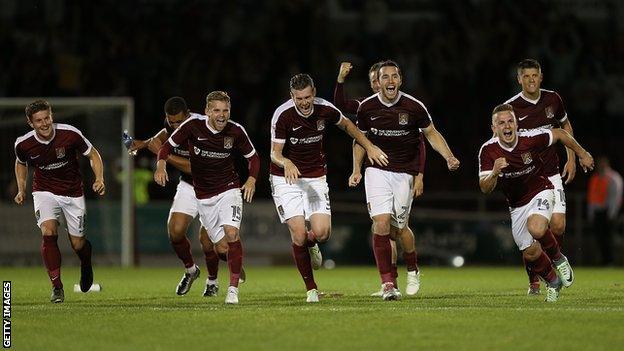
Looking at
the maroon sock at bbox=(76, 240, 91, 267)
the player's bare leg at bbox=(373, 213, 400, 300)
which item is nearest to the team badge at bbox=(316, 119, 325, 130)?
the player's bare leg at bbox=(373, 213, 400, 300)

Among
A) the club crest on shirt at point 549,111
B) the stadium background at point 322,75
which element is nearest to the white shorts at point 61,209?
the club crest on shirt at point 549,111

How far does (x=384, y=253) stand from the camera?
40.1 feet

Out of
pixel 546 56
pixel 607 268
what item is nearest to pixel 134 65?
pixel 546 56

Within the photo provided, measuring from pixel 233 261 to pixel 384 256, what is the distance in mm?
1468

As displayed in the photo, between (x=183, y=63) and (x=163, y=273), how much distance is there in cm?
619

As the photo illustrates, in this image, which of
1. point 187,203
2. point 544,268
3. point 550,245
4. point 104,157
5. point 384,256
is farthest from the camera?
point 104,157

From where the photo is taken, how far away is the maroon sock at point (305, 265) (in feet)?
39.4

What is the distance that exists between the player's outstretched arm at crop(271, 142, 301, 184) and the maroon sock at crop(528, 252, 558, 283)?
8.04 feet

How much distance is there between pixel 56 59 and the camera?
24.2 m

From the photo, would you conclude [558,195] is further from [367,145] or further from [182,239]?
[182,239]

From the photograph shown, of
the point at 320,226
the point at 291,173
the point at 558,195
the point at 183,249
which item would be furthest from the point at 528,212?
the point at 183,249

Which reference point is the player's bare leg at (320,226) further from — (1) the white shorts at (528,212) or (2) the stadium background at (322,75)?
(2) the stadium background at (322,75)

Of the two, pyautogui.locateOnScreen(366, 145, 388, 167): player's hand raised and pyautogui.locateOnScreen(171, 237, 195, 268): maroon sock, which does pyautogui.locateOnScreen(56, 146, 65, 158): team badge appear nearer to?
pyautogui.locateOnScreen(171, 237, 195, 268): maroon sock

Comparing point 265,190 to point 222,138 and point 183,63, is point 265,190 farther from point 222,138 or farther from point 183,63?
point 222,138
